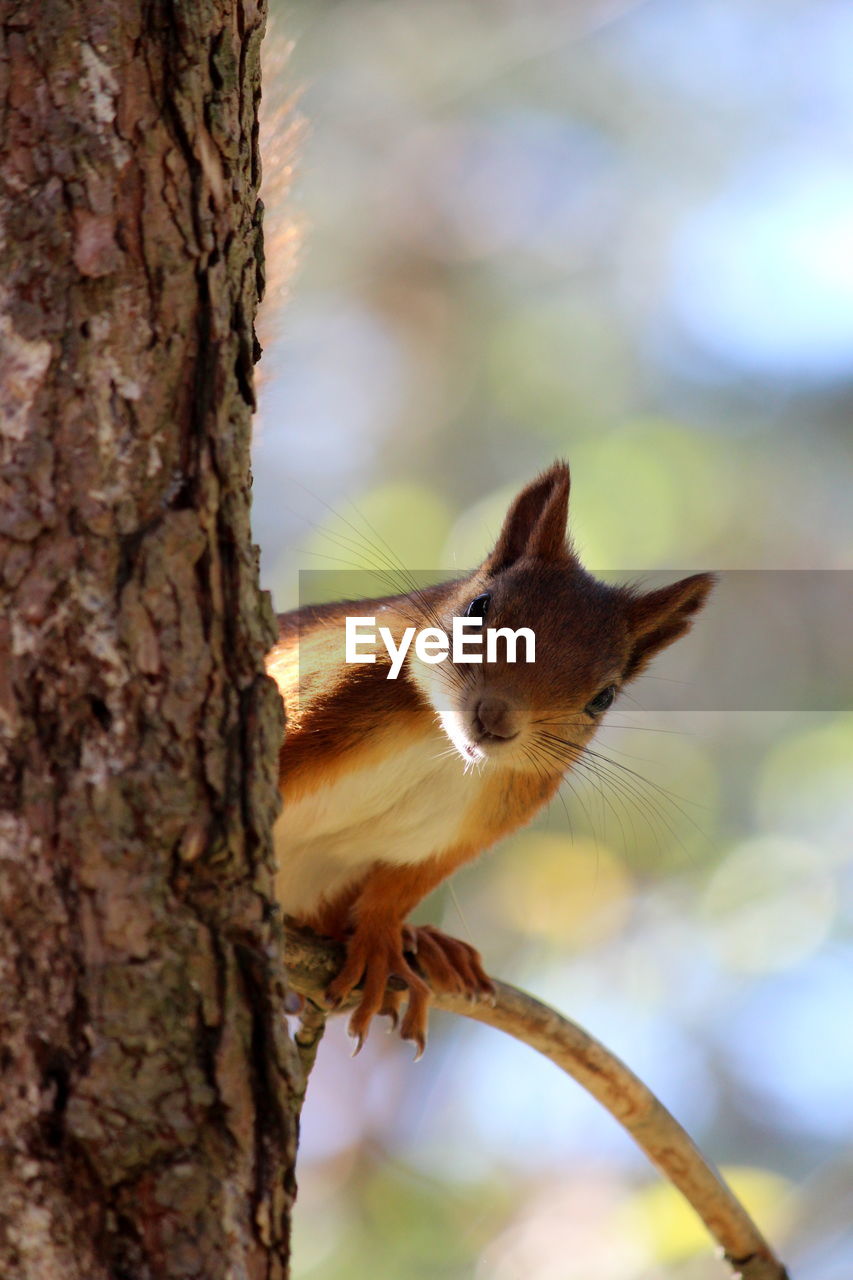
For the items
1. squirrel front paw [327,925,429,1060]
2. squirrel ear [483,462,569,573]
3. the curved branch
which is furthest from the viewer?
squirrel ear [483,462,569,573]

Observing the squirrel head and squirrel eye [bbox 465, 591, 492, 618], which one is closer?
the squirrel head

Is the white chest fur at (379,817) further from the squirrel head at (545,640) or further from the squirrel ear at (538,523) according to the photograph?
the squirrel ear at (538,523)

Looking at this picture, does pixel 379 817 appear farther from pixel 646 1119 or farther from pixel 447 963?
pixel 646 1119

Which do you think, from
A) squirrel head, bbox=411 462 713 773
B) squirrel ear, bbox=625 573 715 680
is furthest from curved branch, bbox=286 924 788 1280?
squirrel ear, bbox=625 573 715 680

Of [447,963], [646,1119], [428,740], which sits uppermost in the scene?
[428,740]

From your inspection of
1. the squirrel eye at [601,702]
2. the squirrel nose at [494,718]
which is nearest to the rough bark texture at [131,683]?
the squirrel nose at [494,718]

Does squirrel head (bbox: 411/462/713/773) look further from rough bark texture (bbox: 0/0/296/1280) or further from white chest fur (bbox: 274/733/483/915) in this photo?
rough bark texture (bbox: 0/0/296/1280)

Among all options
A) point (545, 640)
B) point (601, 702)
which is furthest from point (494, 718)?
point (601, 702)
